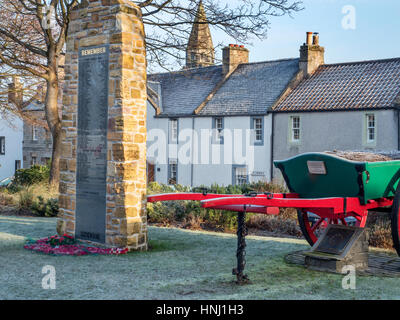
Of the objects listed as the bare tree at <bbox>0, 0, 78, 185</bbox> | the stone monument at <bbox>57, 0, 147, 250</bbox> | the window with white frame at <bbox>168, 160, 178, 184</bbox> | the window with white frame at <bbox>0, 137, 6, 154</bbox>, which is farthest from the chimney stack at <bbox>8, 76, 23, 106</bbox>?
the window with white frame at <bbox>0, 137, 6, 154</bbox>

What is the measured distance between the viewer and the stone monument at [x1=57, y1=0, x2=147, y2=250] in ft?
28.3

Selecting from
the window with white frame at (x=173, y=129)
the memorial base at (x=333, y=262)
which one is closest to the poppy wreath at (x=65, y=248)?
the memorial base at (x=333, y=262)

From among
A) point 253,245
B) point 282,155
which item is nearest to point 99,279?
point 253,245

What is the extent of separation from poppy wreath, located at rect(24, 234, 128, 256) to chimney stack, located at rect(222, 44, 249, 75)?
26.0 m

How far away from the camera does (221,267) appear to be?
7.68 m

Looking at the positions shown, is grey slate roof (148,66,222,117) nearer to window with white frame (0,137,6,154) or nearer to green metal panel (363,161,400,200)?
window with white frame (0,137,6,154)

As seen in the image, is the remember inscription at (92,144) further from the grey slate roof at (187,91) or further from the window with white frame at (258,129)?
the grey slate roof at (187,91)

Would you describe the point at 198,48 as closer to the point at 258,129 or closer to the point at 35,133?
the point at 258,129

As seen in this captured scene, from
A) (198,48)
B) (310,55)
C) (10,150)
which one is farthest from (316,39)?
(10,150)

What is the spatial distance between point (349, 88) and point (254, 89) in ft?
20.4

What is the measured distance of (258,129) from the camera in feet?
99.2

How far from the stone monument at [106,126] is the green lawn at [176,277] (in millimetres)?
731

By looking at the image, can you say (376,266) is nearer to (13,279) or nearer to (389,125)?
(13,279)

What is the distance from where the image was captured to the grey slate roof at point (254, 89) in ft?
99.6
